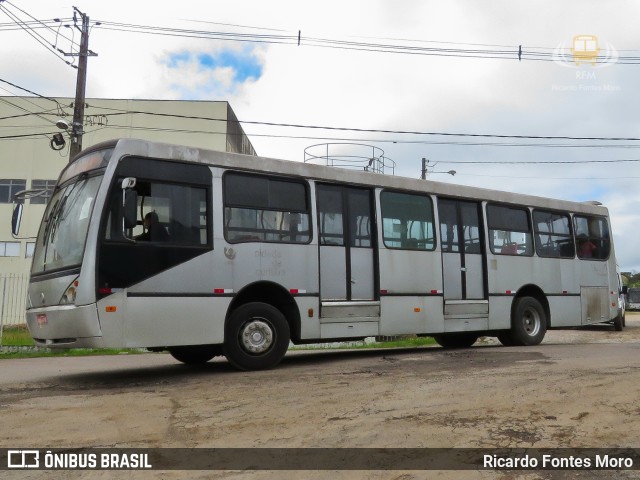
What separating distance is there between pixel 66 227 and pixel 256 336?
9.53 ft

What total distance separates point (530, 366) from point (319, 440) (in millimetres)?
4857

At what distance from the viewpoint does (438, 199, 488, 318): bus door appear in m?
12.0

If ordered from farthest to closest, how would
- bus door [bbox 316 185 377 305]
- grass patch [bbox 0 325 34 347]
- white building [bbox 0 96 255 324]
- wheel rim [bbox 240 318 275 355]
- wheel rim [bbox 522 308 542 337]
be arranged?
white building [bbox 0 96 255 324], grass patch [bbox 0 325 34 347], wheel rim [bbox 522 308 542 337], bus door [bbox 316 185 377 305], wheel rim [bbox 240 318 275 355]

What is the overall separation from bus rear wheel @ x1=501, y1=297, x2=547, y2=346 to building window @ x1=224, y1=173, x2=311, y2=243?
5403 millimetres

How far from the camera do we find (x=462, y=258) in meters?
12.3

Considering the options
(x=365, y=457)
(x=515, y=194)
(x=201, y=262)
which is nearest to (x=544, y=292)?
(x=515, y=194)

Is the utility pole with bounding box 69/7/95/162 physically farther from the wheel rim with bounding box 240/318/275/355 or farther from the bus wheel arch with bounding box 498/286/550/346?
the bus wheel arch with bounding box 498/286/550/346

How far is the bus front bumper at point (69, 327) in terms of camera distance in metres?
7.89

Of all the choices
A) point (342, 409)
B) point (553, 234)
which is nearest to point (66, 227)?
point (342, 409)

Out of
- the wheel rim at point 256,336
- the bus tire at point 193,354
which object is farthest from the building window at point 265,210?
the bus tire at point 193,354

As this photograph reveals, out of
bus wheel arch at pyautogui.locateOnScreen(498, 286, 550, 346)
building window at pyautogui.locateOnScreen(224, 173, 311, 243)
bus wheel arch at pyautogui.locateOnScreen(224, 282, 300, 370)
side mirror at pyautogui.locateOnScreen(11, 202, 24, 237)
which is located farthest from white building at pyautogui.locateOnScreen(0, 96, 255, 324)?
bus wheel arch at pyautogui.locateOnScreen(224, 282, 300, 370)

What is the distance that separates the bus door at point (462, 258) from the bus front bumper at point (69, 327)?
248 inches

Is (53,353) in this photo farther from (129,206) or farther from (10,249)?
(10,249)

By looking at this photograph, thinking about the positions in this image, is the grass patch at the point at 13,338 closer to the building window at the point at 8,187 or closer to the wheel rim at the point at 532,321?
the wheel rim at the point at 532,321
